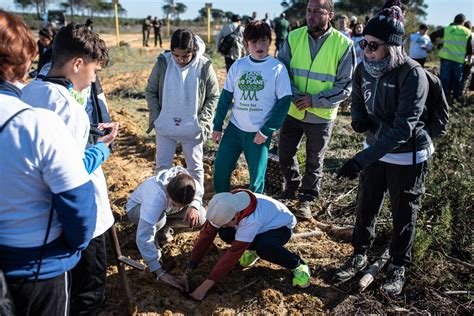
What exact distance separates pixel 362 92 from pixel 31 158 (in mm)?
2191

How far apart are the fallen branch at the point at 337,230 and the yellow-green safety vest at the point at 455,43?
6523 millimetres

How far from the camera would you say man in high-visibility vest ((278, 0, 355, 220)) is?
376 centimetres

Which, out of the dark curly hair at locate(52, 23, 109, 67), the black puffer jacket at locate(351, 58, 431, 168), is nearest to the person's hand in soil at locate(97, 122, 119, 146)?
the dark curly hair at locate(52, 23, 109, 67)

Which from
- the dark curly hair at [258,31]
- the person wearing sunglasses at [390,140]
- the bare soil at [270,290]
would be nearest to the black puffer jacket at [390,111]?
the person wearing sunglasses at [390,140]

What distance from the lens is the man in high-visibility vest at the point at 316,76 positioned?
3764 millimetres

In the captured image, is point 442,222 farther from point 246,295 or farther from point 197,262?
point 197,262

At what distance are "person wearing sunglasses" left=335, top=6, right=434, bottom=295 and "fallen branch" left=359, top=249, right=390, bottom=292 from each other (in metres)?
0.07

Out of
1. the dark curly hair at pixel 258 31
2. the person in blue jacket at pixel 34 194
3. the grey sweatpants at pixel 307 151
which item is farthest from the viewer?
the grey sweatpants at pixel 307 151

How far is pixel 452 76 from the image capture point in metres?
9.13

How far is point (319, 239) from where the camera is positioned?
388cm

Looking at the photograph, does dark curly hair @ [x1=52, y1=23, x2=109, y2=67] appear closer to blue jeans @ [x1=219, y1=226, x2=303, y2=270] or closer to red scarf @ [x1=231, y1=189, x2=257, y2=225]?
red scarf @ [x1=231, y1=189, x2=257, y2=225]

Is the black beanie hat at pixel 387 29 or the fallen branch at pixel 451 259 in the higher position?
the black beanie hat at pixel 387 29

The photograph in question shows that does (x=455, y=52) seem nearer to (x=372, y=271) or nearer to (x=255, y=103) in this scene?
(x=255, y=103)

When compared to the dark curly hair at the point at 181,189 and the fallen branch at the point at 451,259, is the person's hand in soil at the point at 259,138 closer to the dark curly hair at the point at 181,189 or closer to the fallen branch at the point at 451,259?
the dark curly hair at the point at 181,189
